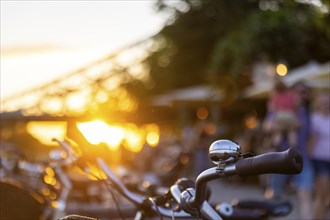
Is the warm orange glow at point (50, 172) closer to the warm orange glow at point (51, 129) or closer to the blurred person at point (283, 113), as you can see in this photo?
the warm orange glow at point (51, 129)

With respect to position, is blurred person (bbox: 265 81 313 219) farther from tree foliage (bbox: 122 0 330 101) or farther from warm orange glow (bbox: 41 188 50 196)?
warm orange glow (bbox: 41 188 50 196)

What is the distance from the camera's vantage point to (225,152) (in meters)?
2.56

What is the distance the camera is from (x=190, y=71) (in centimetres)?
4069

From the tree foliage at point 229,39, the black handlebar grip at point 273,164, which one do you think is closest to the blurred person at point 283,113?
the tree foliage at point 229,39

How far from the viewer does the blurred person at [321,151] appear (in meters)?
8.30

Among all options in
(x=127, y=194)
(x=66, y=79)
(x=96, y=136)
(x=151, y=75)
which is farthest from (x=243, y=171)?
(x=151, y=75)

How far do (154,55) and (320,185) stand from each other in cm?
3520

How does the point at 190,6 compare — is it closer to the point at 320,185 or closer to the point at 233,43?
the point at 233,43

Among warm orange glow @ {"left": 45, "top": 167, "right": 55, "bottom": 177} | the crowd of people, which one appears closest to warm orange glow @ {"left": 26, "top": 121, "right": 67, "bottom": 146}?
warm orange glow @ {"left": 45, "top": 167, "right": 55, "bottom": 177}

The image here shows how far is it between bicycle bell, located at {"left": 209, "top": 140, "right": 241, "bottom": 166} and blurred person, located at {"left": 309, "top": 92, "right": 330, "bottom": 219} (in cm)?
586

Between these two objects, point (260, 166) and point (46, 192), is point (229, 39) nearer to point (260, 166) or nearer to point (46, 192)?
point (46, 192)

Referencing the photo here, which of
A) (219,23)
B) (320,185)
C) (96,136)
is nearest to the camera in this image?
(96,136)

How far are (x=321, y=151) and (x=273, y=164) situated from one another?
20.1 ft

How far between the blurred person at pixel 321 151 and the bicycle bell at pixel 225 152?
586 cm
